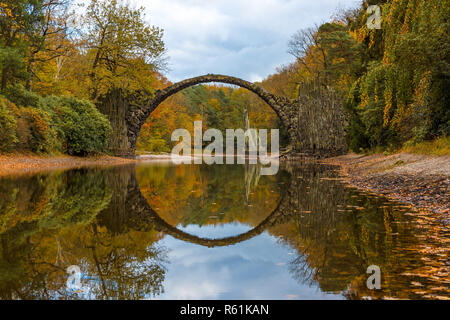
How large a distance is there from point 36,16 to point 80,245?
18.4 m

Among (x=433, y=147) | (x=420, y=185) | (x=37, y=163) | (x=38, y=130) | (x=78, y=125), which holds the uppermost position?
Answer: (x=78, y=125)

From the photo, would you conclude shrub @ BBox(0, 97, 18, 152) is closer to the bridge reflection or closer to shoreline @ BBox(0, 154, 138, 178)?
shoreline @ BBox(0, 154, 138, 178)

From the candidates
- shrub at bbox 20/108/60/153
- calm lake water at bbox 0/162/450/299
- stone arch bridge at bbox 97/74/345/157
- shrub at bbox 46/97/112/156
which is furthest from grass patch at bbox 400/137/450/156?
shrub at bbox 46/97/112/156

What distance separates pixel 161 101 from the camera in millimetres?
27312

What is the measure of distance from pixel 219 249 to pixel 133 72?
75.1 ft

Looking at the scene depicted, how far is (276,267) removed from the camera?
3.19 m

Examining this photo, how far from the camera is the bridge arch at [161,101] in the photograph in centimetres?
2605

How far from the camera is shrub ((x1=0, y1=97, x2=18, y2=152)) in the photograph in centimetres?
1445

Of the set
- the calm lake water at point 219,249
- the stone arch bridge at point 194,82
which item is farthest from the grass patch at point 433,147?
the stone arch bridge at point 194,82

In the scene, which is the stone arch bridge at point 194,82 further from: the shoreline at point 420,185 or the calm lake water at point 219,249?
the calm lake water at point 219,249

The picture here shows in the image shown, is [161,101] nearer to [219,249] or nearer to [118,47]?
[118,47]

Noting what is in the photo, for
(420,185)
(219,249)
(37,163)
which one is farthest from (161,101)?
(219,249)
